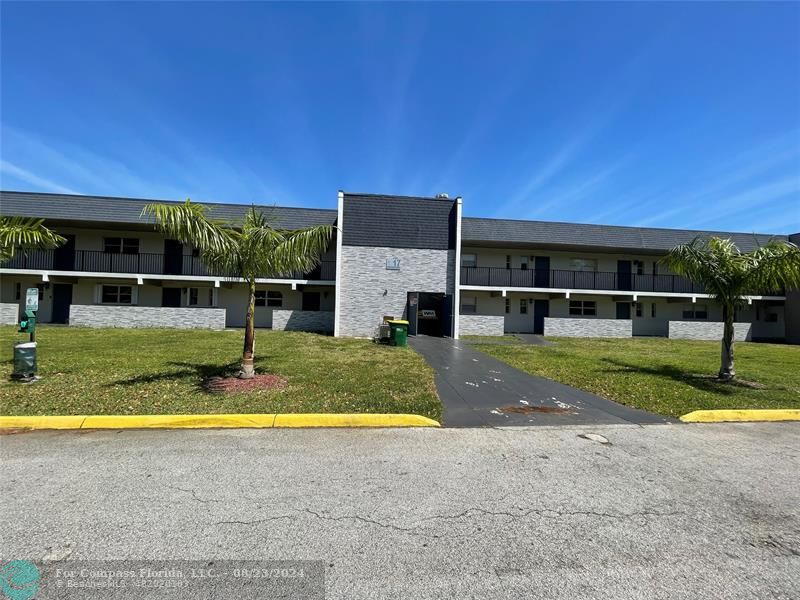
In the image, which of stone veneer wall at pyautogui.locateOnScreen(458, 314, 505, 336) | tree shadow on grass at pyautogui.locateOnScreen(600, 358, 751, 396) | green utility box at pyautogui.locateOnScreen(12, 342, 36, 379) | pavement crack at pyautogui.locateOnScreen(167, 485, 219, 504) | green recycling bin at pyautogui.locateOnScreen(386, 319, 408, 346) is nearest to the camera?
pavement crack at pyautogui.locateOnScreen(167, 485, 219, 504)

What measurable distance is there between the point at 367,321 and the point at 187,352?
338 inches

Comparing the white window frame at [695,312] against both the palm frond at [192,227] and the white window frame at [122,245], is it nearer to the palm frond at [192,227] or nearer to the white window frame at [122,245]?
the palm frond at [192,227]

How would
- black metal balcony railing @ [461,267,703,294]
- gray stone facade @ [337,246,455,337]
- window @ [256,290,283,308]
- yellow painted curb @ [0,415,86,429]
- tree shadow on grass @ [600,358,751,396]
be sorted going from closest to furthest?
yellow painted curb @ [0,415,86,429]
tree shadow on grass @ [600,358,751,396]
gray stone facade @ [337,246,455,337]
black metal balcony railing @ [461,267,703,294]
window @ [256,290,283,308]

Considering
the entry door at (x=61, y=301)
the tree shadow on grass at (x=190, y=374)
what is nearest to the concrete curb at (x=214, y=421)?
the tree shadow on grass at (x=190, y=374)

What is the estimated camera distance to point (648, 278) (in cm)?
2405

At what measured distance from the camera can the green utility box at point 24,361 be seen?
24.4 feet

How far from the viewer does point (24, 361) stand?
7477mm

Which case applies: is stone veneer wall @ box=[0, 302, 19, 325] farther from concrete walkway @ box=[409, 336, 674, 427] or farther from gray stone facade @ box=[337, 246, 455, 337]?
concrete walkway @ box=[409, 336, 674, 427]

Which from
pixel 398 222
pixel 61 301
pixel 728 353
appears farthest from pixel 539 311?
pixel 61 301

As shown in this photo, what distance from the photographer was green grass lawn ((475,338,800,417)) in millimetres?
7618

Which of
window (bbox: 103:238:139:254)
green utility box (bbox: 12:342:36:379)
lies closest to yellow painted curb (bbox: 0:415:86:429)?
green utility box (bbox: 12:342:36:379)

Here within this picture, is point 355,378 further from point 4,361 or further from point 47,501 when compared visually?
point 4,361

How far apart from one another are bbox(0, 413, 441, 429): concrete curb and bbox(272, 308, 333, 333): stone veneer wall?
48.0 ft

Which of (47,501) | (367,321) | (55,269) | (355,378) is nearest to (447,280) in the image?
(367,321)
